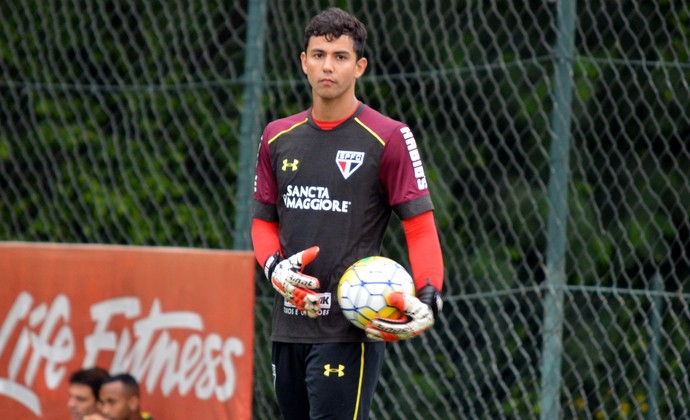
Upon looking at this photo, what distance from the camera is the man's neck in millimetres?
4133

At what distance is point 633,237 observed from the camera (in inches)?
202

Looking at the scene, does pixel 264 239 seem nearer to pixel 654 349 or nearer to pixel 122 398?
pixel 122 398

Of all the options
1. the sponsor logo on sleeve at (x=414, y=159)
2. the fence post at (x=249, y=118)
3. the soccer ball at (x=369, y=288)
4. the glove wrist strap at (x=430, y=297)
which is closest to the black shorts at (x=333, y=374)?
the soccer ball at (x=369, y=288)

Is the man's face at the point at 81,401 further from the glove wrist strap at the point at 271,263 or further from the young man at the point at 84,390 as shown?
the glove wrist strap at the point at 271,263

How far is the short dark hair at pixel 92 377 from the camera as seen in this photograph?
503 centimetres

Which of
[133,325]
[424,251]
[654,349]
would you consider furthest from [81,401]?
[654,349]

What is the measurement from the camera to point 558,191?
4984 mm

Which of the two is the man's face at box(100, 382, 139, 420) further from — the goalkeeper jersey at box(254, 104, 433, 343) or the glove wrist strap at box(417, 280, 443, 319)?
the glove wrist strap at box(417, 280, 443, 319)

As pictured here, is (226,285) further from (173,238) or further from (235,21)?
(235,21)

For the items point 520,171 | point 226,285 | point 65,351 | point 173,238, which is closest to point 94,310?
point 65,351

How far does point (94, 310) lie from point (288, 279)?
151cm

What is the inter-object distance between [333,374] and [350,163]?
2.33 ft

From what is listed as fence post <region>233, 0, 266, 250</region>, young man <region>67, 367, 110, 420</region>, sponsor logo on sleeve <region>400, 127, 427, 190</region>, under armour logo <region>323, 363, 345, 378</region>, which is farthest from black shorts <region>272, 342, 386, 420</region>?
fence post <region>233, 0, 266, 250</region>

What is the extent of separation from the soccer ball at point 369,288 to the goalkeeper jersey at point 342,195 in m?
0.12
